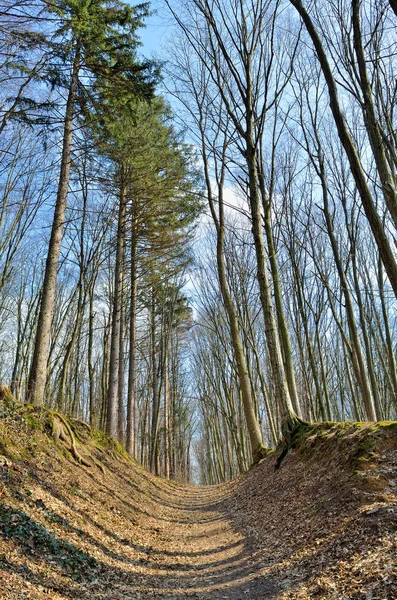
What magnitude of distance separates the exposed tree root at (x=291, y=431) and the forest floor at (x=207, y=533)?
49cm

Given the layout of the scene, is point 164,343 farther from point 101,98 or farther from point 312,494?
point 312,494

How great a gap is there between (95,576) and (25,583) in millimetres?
1093

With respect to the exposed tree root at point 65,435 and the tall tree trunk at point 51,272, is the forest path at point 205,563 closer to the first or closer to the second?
the exposed tree root at point 65,435

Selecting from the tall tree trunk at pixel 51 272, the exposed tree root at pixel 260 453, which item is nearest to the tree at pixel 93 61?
the tall tree trunk at pixel 51 272

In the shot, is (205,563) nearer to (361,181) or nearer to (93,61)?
(361,181)

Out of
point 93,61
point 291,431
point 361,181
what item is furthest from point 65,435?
point 93,61

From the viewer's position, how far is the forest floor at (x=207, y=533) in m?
3.14

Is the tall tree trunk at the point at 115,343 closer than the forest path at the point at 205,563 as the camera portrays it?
No

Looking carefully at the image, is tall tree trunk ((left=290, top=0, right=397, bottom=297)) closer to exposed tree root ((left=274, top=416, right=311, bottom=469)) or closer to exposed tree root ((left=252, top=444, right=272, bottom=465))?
exposed tree root ((left=274, top=416, right=311, bottom=469))

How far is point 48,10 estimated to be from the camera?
7316mm

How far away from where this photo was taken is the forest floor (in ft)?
10.3

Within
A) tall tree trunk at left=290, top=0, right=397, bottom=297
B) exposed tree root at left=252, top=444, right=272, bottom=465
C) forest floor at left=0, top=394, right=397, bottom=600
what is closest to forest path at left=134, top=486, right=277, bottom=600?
forest floor at left=0, top=394, right=397, bottom=600

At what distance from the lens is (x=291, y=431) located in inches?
315

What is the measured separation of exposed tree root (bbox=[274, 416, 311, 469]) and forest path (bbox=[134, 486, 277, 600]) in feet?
5.68
